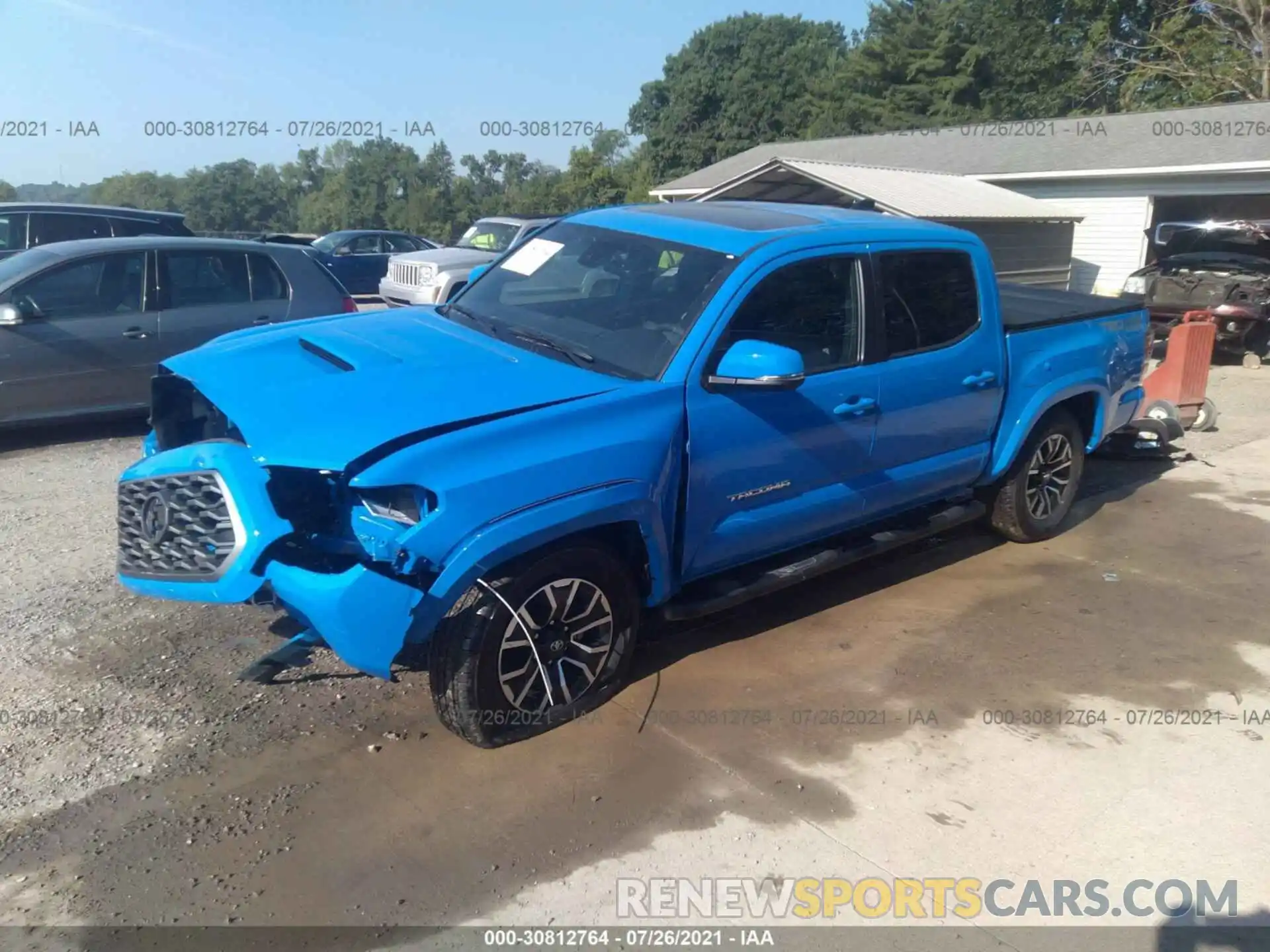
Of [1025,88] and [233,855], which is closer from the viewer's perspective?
[233,855]

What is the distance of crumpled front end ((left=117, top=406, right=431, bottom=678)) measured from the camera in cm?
A: 332

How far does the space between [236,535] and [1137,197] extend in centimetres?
1944

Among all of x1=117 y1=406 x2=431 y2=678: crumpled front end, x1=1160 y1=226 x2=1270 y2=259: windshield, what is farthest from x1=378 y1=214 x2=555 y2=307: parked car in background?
x1=117 y1=406 x2=431 y2=678: crumpled front end

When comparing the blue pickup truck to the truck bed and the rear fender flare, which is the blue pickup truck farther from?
the truck bed

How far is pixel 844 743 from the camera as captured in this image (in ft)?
13.2

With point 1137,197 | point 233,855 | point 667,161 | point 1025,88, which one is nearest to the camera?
point 233,855

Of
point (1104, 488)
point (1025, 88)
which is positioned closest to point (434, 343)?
point (1104, 488)

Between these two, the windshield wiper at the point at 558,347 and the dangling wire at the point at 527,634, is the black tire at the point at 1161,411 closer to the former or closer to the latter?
the windshield wiper at the point at 558,347

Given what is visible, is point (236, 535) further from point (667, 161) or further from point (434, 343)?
point (667, 161)

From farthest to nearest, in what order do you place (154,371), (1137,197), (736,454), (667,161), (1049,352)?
(667,161)
(1137,197)
(154,371)
(1049,352)
(736,454)

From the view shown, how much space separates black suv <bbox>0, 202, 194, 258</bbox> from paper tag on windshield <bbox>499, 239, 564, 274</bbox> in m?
7.94

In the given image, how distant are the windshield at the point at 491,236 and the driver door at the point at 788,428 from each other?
12.1 metres

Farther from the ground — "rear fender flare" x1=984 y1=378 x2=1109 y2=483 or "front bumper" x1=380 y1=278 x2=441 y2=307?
"front bumper" x1=380 y1=278 x2=441 y2=307

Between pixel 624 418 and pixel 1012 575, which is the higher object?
pixel 624 418
